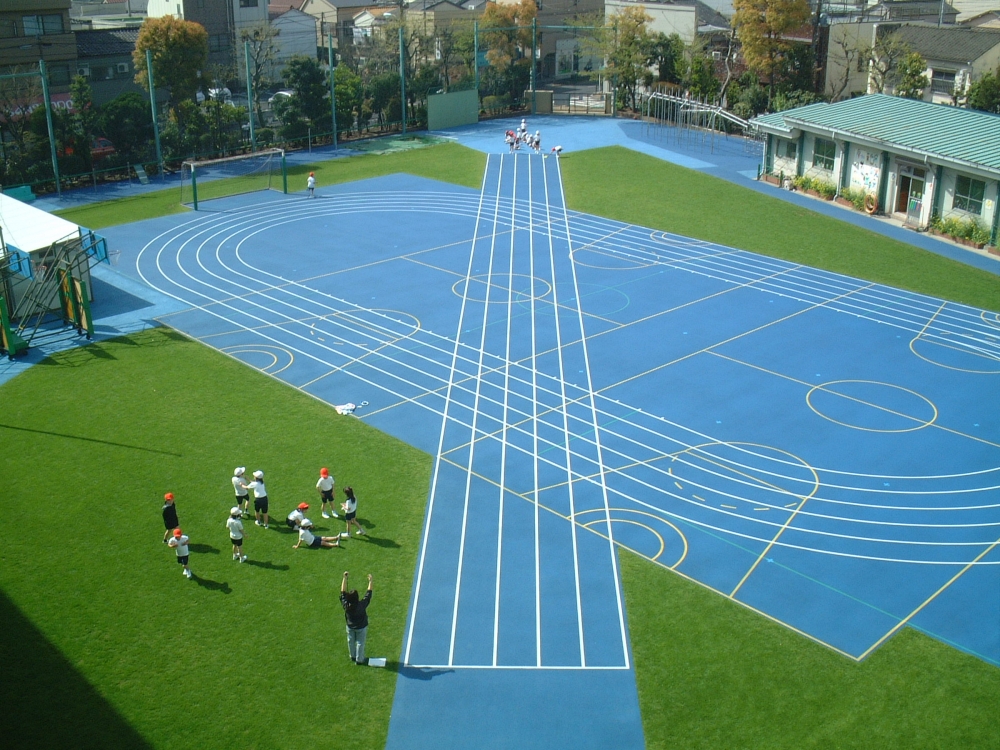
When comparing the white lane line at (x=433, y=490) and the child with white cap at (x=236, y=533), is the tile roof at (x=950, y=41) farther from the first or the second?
the child with white cap at (x=236, y=533)

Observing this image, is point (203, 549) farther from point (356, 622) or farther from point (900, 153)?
point (900, 153)

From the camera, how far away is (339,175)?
45.2 m

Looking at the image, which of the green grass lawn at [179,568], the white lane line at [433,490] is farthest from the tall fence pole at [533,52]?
the green grass lawn at [179,568]

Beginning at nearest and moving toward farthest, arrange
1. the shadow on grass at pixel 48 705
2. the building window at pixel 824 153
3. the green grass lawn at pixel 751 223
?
the shadow on grass at pixel 48 705, the green grass lawn at pixel 751 223, the building window at pixel 824 153

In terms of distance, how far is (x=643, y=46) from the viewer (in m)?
57.6

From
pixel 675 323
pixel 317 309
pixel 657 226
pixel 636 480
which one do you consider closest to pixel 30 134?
pixel 317 309

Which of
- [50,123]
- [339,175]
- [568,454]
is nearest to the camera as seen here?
[568,454]

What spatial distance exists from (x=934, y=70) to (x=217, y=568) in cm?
4758

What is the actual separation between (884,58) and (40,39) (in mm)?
43173

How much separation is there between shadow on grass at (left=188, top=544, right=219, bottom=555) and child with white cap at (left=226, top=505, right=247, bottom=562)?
0.41 metres

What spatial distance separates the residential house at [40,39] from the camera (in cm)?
4812

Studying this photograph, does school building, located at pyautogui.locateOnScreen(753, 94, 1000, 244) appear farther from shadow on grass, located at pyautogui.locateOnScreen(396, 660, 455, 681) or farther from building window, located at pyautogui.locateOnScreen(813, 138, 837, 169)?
shadow on grass, located at pyautogui.locateOnScreen(396, 660, 455, 681)

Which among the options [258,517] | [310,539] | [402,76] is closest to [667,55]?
[402,76]

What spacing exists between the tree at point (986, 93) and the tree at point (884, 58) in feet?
13.5
